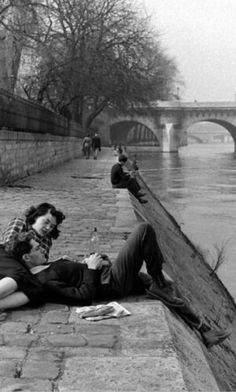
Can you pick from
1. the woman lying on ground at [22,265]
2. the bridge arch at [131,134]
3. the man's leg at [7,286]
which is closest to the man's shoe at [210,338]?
the woman lying on ground at [22,265]

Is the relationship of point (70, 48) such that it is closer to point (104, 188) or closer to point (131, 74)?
point (131, 74)

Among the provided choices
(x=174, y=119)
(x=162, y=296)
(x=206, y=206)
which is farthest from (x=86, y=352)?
(x=174, y=119)

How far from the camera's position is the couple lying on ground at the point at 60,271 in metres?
4.25

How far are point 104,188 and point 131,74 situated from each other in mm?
23740

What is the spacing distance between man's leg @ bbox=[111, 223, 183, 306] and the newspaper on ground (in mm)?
286

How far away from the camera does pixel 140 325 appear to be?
4035 millimetres

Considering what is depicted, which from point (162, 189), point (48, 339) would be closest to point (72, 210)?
point (48, 339)

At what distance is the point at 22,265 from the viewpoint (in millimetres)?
4359

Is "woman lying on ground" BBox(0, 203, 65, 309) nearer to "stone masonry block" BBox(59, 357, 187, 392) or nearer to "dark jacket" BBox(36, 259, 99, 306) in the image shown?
"dark jacket" BBox(36, 259, 99, 306)

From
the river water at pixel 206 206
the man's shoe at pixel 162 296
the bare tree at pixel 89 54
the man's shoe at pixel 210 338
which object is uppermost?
the bare tree at pixel 89 54

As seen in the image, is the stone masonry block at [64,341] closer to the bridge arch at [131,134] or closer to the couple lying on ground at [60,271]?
the couple lying on ground at [60,271]

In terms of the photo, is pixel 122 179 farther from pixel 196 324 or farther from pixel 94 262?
pixel 94 262

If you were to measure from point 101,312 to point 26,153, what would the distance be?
1383 centimetres

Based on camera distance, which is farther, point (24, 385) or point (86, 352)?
point (86, 352)
